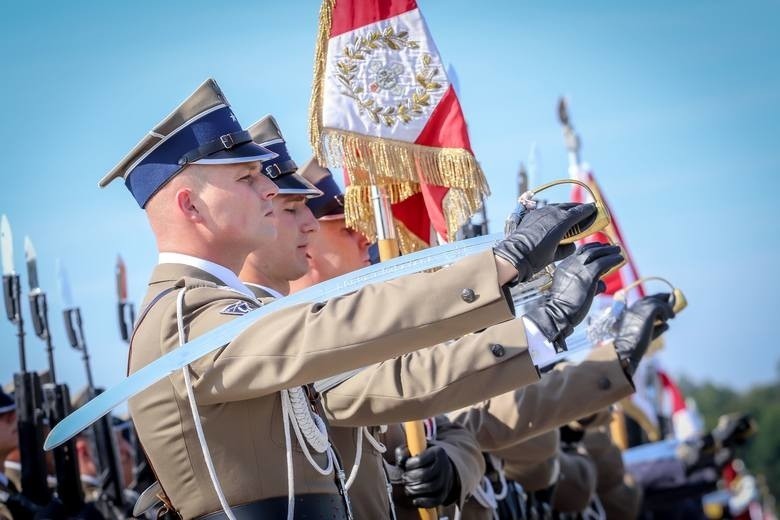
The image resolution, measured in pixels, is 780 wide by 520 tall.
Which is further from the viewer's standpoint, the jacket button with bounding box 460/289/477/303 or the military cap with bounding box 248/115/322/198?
the military cap with bounding box 248/115/322/198

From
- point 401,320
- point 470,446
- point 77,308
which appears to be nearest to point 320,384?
point 401,320

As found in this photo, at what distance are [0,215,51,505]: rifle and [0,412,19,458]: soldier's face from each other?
0.74 metres

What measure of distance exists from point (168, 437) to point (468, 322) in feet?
2.99

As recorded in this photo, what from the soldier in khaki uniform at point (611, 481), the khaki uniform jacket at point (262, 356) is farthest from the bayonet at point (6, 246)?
the soldier in khaki uniform at point (611, 481)

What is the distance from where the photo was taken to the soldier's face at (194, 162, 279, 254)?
356 centimetres

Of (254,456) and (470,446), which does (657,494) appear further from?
(254,456)

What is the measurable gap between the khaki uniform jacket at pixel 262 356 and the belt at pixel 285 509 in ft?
0.06

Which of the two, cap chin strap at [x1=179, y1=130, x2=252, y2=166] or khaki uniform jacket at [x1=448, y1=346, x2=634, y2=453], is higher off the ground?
cap chin strap at [x1=179, y1=130, x2=252, y2=166]

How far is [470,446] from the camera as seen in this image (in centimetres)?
488

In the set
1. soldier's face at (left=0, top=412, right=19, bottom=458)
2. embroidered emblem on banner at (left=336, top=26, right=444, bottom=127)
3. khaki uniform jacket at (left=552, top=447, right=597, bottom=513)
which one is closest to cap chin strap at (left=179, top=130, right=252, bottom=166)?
embroidered emblem on banner at (left=336, top=26, right=444, bottom=127)

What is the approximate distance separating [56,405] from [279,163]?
6.81 feet

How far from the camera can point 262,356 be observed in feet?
9.86

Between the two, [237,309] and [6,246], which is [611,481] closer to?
[6,246]

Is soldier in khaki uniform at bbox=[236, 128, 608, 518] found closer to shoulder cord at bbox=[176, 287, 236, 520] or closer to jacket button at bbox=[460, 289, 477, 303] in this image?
jacket button at bbox=[460, 289, 477, 303]
